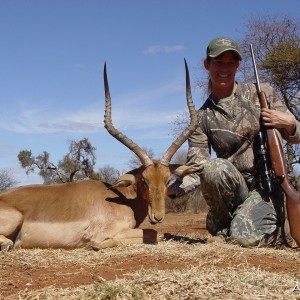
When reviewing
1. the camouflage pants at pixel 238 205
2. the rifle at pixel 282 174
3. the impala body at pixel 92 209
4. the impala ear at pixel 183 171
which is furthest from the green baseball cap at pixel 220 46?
the impala ear at pixel 183 171

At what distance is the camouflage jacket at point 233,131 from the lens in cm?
626

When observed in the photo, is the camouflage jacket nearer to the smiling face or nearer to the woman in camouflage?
the woman in camouflage

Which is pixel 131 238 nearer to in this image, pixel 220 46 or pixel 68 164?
pixel 220 46

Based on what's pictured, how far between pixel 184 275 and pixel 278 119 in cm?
298

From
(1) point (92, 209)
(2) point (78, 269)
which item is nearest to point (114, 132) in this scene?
(1) point (92, 209)

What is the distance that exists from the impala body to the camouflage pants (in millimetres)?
506

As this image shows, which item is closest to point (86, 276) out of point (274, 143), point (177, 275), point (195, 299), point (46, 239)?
point (177, 275)

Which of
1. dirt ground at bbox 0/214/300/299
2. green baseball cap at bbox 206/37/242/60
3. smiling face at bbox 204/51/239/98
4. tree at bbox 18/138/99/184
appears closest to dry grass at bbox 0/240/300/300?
dirt ground at bbox 0/214/300/299

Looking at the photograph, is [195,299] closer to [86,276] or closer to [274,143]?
[86,276]

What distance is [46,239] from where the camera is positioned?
6.22 meters

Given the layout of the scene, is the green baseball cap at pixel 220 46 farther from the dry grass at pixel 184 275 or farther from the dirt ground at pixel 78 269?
the dirt ground at pixel 78 269

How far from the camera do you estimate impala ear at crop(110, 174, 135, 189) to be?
21.8 feet

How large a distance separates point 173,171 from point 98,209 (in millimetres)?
1044

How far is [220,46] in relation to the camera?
6148 mm
